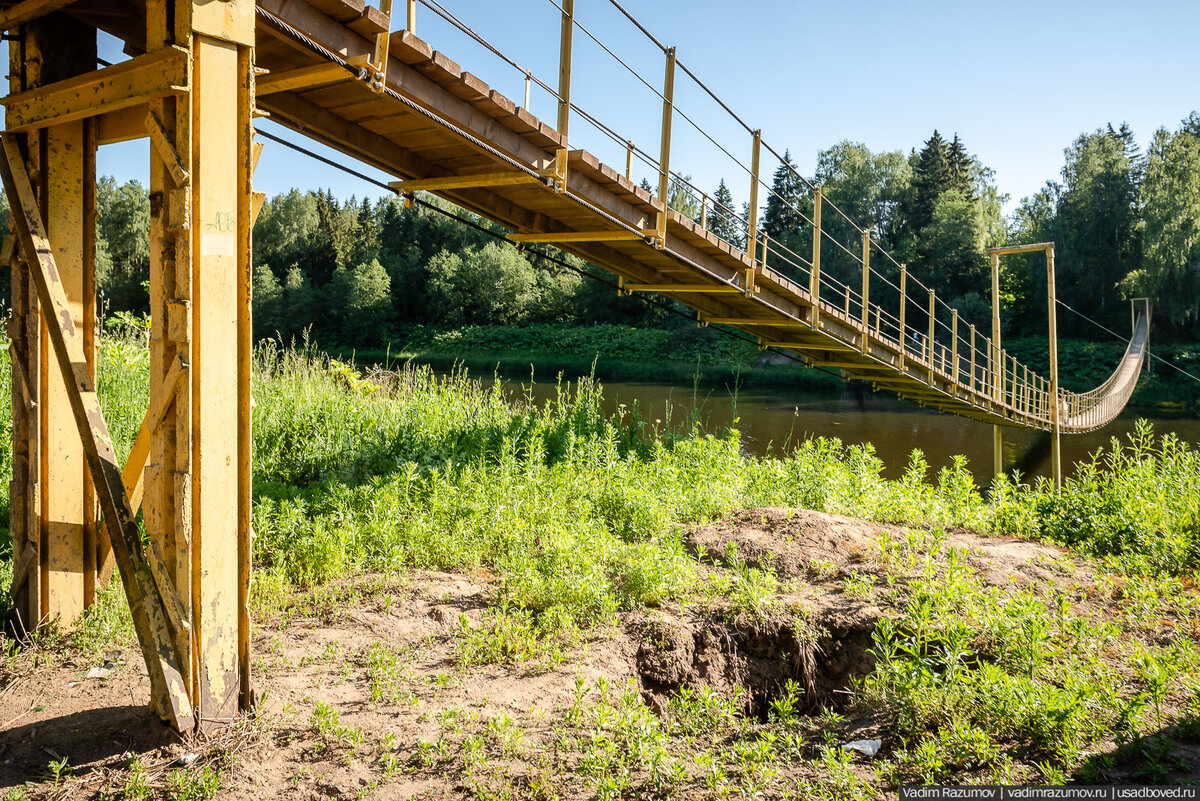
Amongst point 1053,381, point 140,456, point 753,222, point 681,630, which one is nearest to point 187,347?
point 140,456

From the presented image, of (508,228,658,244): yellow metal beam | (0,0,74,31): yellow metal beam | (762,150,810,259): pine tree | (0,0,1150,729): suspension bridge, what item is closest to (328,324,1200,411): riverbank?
(762,150,810,259): pine tree

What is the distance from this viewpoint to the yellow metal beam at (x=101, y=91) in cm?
262

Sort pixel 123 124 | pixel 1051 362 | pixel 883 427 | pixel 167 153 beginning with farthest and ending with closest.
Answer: pixel 883 427
pixel 1051 362
pixel 123 124
pixel 167 153

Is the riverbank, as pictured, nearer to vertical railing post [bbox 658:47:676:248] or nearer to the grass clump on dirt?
vertical railing post [bbox 658:47:676:248]

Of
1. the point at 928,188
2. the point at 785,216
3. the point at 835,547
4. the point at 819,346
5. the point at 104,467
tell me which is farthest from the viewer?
the point at 785,216

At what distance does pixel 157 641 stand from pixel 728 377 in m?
32.2

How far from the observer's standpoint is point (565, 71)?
582cm

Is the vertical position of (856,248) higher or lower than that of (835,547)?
higher

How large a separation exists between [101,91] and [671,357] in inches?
1439

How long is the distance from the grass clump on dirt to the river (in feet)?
31.2

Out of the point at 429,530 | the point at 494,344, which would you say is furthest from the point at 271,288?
the point at 429,530

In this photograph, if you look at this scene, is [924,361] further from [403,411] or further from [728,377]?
[728,377]

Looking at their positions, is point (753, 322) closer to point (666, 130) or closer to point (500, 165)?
point (666, 130)

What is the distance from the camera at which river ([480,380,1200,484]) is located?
59.5 ft
